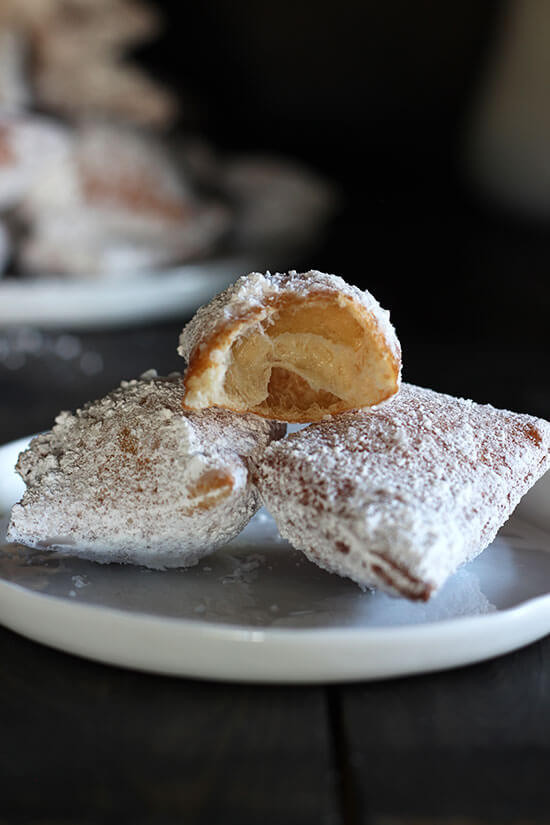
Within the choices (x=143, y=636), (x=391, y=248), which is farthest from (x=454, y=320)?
(x=143, y=636)

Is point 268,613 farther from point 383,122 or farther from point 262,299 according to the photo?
point 383,122

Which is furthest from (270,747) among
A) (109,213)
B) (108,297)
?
(109,213)

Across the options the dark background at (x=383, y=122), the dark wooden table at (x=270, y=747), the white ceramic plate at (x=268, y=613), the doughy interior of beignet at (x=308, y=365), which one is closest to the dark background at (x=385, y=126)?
the dark background at (x=383, y=122)

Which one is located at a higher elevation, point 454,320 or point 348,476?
point 348,476

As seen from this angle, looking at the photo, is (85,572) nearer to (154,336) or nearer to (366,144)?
(154,336)

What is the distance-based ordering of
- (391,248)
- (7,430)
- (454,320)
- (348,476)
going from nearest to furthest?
1. (348,476)
2. (7,430)
3. (454,320)
4. (391,248)

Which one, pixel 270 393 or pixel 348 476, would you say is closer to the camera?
pixel 348 476

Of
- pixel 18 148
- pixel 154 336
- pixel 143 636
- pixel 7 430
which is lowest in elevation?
pixel 154 336
